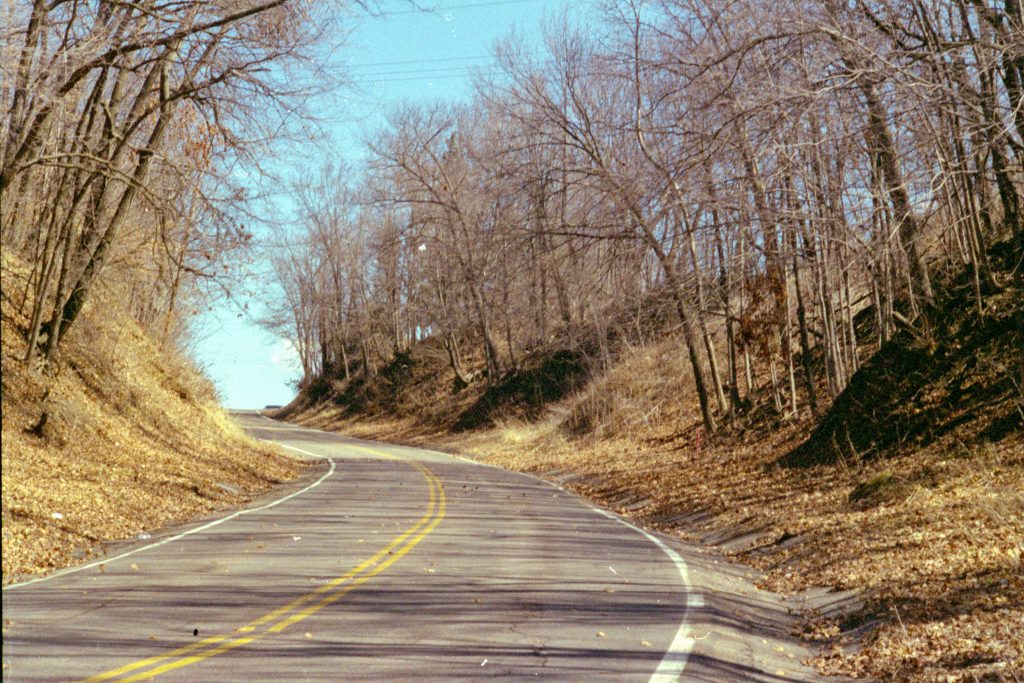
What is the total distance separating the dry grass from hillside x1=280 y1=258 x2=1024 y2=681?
0.03 m

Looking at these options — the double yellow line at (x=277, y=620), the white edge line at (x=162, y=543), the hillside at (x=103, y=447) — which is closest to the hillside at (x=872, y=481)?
the double yellow line at (x=277, y=620)

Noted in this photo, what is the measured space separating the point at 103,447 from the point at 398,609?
14660 millimetres

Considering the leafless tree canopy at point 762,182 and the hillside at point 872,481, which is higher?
the leafless tree canopy at point 762,182

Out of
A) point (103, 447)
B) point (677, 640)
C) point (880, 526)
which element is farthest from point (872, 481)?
point (103, 447)

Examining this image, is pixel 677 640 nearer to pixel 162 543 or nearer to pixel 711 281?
pixel 162 543

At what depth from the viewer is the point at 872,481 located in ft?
54.5

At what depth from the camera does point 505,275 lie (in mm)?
24844

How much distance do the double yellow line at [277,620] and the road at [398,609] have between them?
0.09ft

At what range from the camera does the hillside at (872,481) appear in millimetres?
9445

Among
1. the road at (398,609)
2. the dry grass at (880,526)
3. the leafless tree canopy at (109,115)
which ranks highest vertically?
the leafless tree canopy at (109,115)

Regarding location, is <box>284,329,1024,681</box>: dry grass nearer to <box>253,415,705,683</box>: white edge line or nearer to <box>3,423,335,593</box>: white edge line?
<box>253,415,705,683</box>: white edge line

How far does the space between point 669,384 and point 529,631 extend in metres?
29.4

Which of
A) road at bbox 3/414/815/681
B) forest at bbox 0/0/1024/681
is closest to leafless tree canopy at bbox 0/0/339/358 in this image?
forest at bbox 0/0/1024/681

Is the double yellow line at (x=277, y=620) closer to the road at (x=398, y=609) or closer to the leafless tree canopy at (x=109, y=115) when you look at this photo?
the road at (x=398, y=609)
